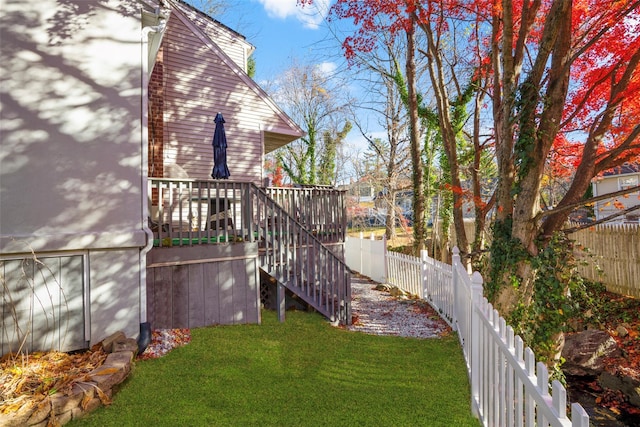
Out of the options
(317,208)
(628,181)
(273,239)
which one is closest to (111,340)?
(273,239)

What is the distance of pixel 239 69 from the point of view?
11.5 m

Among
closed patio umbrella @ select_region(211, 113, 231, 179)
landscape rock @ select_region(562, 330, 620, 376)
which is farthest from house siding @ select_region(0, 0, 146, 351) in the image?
landscape rock @ select_region(562, 330, 620, 376)

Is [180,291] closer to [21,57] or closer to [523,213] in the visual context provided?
[21,57]

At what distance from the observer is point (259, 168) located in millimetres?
11789

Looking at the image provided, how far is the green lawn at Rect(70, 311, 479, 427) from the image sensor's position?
12.6ft

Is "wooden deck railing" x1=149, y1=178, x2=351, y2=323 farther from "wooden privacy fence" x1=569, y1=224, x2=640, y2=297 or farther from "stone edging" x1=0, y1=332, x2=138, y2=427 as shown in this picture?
"wooden privacy fence" x1=569, y1=224, x2=640, y2=297

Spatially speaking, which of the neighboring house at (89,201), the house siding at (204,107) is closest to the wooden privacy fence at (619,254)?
the neighboring house at (89,201)

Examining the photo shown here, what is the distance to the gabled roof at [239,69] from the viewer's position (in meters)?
10.9

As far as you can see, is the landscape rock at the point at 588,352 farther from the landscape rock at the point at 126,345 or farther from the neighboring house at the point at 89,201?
the landscape rock at the point at 126,345

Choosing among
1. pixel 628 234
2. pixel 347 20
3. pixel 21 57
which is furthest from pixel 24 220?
pixel 628 234

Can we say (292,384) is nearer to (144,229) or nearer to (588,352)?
(144,229)

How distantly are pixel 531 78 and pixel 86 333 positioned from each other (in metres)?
7.42

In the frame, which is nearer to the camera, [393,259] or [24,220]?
[24,220]

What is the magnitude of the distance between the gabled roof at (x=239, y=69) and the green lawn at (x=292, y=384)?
7.33m
